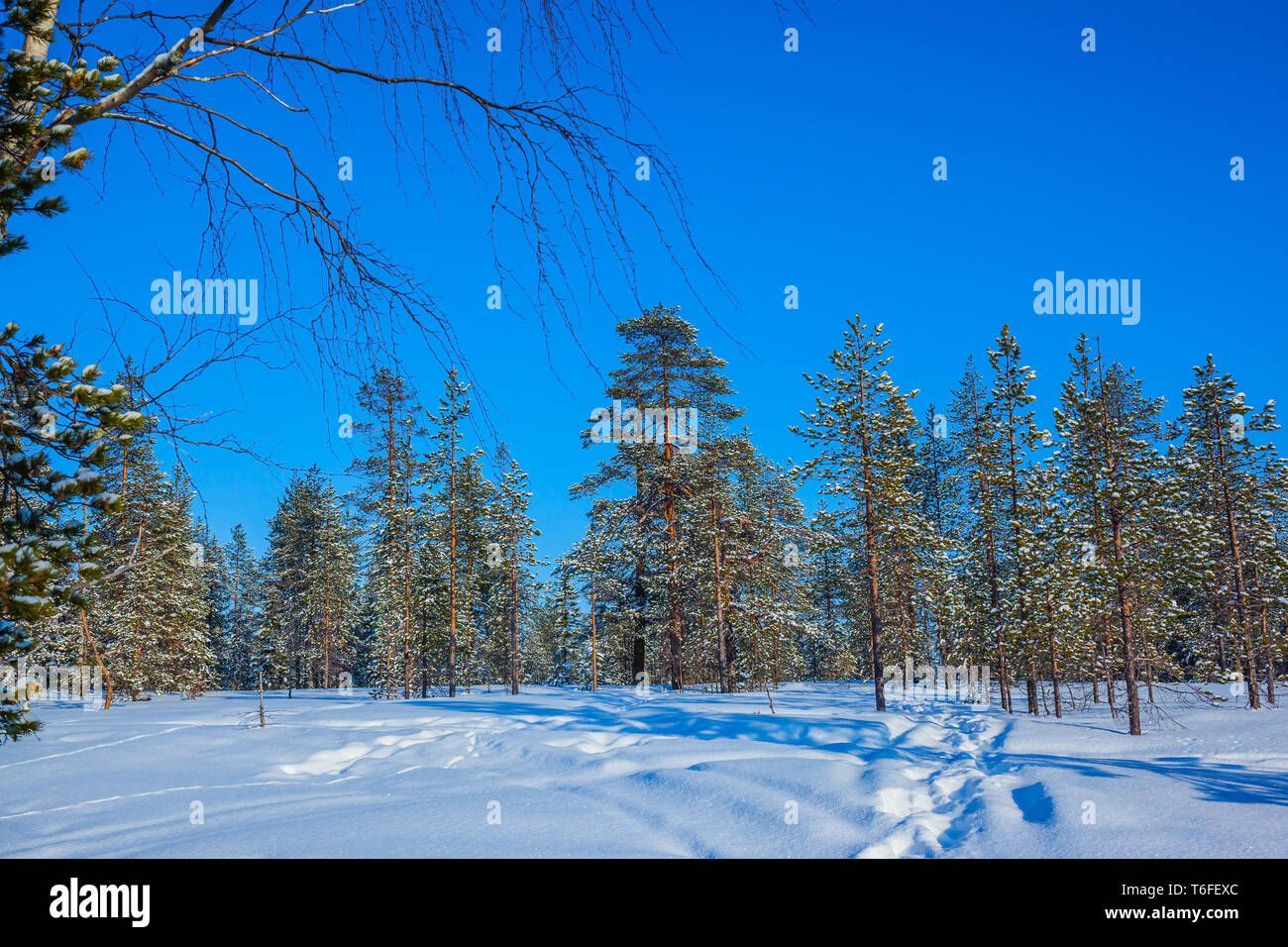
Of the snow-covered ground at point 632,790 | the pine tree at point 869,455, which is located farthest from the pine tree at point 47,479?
the pine tree at point 869,455

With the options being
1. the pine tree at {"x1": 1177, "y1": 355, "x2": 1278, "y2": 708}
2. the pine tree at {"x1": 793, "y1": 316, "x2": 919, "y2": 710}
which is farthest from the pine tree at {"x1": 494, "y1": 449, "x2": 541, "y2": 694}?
the pine tree at {"x1": 1177, "y1": 355, "x2": 1278, "y2": 708}

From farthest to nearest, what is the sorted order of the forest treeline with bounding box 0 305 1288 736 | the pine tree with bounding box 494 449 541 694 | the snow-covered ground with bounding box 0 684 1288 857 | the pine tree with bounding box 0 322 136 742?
1. the pine tree with bounding box 494 449 541 694
2. the forest treeline with bounding box 0 305 1288 736
3. the snow-covered ground with bounding box 0 684 1288 857
4. the pine tree with bounding box 0 322 136 742

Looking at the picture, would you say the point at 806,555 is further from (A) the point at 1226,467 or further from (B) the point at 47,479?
(B) the point at 47,479

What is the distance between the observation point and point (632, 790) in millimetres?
7457

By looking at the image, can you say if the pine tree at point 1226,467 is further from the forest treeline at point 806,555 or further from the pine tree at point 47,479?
the pine tree at point 47,479

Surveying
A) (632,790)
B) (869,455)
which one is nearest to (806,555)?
(869,455)

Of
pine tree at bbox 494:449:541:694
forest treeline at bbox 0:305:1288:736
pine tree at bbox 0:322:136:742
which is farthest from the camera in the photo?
pine tree at bbox 494:449:541:694

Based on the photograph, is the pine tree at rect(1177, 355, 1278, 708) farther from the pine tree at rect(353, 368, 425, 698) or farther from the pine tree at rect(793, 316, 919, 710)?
the pine tree at rect(353, 368, 425, 698)

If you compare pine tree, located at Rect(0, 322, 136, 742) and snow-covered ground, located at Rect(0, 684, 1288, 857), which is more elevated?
pine tree, located at Rect(0, 322, 136, 742)

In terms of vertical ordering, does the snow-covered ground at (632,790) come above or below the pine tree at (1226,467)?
below

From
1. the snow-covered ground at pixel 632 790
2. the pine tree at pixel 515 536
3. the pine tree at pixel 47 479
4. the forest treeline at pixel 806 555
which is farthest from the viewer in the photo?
the pine tree at pixel 515 536

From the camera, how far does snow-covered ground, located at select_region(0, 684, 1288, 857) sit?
5578mm

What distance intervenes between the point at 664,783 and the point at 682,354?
65.8 feet

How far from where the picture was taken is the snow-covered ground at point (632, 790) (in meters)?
5.58
